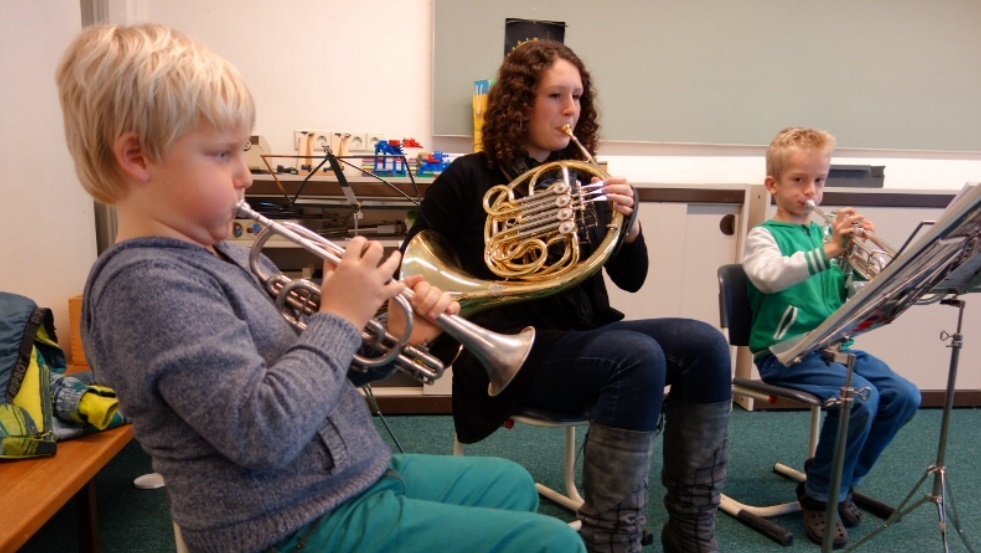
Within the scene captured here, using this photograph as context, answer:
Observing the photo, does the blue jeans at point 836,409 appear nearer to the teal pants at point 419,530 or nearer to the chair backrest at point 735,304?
the chair backrest at point 735,304

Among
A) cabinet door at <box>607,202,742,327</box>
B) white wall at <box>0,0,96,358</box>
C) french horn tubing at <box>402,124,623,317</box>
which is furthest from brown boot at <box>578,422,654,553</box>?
white wall at <box>0,0,96,358</box>

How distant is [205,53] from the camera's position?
2.50 ft

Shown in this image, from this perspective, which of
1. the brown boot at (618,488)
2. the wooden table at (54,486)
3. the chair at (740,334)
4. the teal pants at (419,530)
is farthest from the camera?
the chair at (740,334)

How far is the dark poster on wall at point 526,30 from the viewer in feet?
9.07

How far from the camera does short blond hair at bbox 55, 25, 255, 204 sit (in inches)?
28.0

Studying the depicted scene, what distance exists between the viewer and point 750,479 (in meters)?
2.12

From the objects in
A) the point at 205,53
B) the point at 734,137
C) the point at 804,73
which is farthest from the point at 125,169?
the point at 804,73

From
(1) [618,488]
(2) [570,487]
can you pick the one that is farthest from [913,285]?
(2) [570,487]

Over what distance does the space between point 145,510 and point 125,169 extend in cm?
143

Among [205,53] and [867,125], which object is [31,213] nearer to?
[205,53]

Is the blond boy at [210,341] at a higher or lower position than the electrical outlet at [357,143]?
lower

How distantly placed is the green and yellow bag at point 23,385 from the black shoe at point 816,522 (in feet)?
6.10

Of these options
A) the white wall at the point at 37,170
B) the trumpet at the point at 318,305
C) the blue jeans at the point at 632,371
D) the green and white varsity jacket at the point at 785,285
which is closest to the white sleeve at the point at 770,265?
the green and white varsity jacket at the point at 785,285

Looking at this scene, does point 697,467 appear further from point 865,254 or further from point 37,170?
point 37,170
